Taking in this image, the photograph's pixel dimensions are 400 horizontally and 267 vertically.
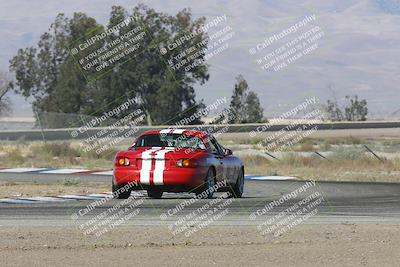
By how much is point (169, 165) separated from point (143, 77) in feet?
185

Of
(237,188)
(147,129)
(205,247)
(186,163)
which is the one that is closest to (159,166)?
(186,163)

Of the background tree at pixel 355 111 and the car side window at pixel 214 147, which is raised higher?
the car side window at pixel 214 147

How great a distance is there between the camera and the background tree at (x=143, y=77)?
73.4 metres

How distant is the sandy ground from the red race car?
467 cm

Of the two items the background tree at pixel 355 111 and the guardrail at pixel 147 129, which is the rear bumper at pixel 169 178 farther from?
the background tree at pixel 355 111

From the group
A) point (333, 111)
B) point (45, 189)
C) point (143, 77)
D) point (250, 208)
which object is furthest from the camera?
point (333, 111)

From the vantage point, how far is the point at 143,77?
7488cm

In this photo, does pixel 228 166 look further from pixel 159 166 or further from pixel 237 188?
pixel 159 166

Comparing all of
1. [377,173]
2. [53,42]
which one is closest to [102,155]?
[377,173]

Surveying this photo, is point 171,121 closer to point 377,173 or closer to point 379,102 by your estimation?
point 377,173

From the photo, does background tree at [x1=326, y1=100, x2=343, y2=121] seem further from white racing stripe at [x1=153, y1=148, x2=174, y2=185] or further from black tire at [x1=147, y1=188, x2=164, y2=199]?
white racing stripe at [x1=153, y1=148, x2=174, y2=185]

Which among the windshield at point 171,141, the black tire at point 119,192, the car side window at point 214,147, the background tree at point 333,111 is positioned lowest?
the background tree at point 333,111

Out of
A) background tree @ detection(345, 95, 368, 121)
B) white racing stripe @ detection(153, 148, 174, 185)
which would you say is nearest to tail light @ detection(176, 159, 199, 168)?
white racing stripe @ detection(153, 148, 174, 185)

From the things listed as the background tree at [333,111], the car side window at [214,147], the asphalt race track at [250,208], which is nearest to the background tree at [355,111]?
the background tree at [333,111]
